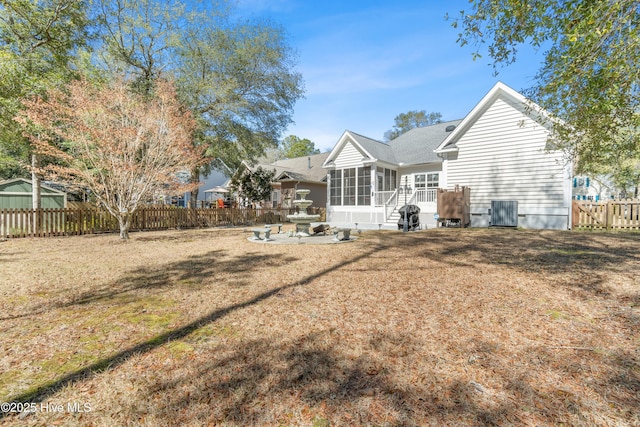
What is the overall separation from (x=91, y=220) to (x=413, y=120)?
56.3 metres

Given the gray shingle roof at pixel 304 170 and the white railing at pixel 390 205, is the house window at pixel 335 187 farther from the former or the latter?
the gray shingle roof at pixel 304 170

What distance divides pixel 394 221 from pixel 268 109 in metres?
12.1

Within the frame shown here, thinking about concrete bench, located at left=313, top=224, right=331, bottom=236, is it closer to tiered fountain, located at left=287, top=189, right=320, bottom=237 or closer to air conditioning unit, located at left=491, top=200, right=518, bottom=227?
tiered fountain, located at left=287, top=189, right=320, bottom=237

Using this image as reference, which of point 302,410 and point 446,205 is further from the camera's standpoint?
point 446,205

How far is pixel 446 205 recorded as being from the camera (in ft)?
47.5

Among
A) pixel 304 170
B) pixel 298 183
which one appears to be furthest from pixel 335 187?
pixel 304 170

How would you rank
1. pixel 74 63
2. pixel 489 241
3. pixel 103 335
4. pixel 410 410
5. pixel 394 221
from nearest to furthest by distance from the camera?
pixel 410 410, pixel 103 335, pixel 489 241, pixel 74 63, pixel 394 221

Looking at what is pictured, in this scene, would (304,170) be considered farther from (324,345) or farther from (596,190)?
(596,190)

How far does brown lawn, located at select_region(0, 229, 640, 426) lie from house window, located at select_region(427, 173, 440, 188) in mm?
12061

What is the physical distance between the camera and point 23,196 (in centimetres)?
1714

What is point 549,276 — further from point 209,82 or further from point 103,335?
point 209,82

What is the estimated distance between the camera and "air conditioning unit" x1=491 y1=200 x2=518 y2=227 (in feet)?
45.3

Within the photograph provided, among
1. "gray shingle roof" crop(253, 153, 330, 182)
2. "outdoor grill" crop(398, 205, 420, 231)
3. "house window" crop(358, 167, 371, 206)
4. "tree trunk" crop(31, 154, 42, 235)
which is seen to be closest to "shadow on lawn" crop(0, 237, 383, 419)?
"outdoor grill" crop(398, 205, 420, 231)

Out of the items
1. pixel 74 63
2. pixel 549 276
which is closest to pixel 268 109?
pixel 74 63
